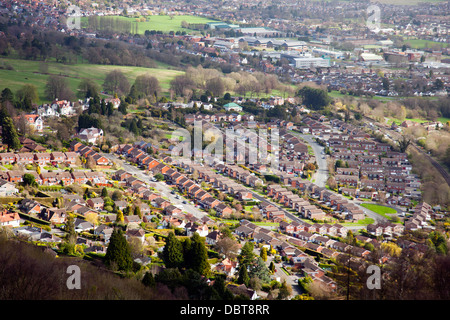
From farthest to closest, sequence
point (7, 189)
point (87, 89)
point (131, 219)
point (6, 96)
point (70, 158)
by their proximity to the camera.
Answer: point (87, 89) → point (6, 96) → point (70, 158) → point (7, 189) → point (131, 219)

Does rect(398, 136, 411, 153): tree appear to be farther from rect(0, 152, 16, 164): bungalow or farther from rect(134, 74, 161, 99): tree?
rect(0, 152, 16, 164): bungalow

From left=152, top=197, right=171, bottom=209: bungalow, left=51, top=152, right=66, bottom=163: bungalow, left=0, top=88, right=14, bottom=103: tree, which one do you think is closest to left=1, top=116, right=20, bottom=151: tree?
left=51, top=152, right=66, bottom=163: bungalow

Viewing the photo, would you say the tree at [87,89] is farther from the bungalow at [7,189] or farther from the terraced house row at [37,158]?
the bungalow at [7,189]

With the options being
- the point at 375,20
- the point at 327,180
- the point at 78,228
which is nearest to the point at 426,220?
the point at 327,180

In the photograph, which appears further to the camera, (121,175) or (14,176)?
(121,175)

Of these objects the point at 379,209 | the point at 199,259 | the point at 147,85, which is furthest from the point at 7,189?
the point at 147,85

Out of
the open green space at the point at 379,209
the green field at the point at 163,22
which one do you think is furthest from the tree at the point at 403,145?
the green field at the point at 163,22

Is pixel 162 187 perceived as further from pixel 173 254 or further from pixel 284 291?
pixel 284 291

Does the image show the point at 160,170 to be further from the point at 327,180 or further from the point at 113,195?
the point at 327,180
